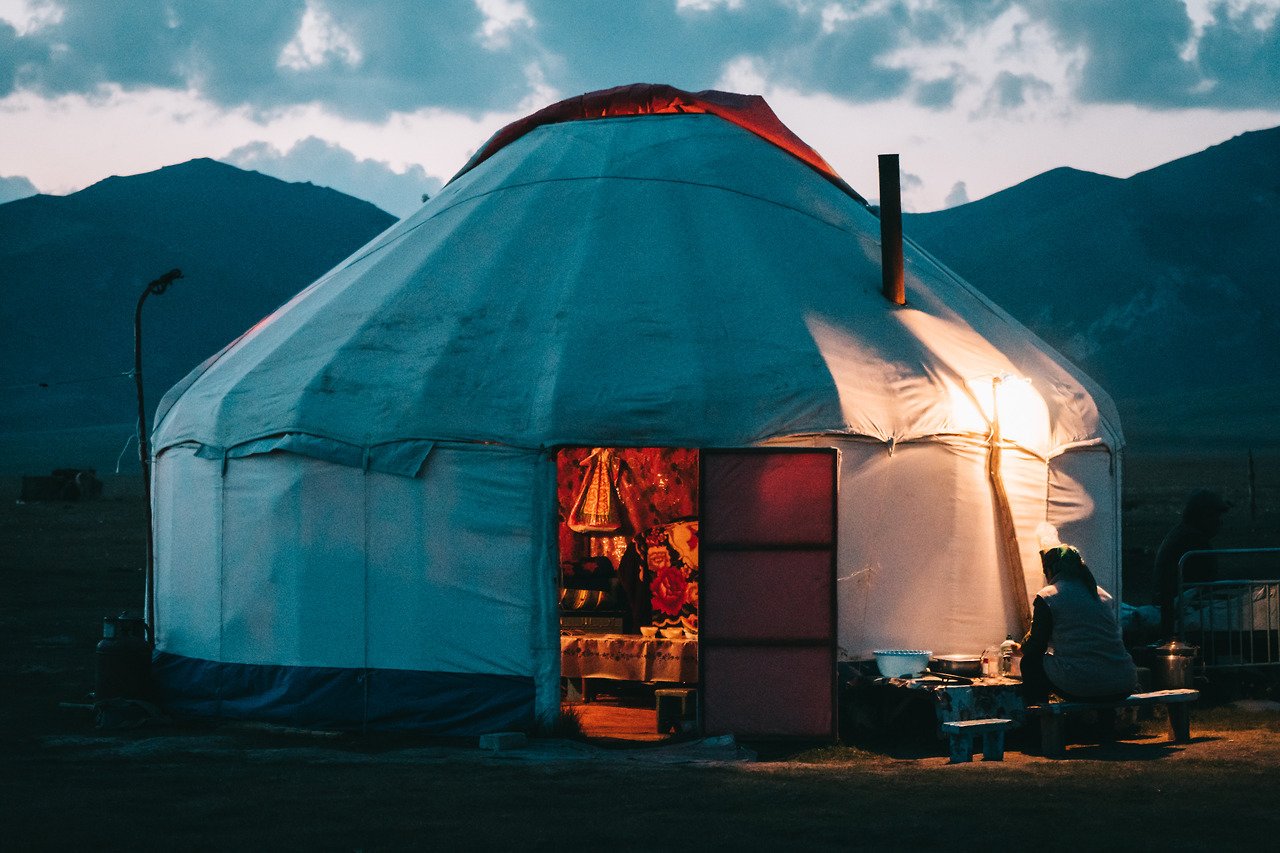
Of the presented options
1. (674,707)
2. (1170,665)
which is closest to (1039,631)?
(1170,665)

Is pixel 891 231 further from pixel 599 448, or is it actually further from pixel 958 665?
pixel 958 665

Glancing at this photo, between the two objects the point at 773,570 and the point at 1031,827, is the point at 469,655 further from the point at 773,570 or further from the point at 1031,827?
the point at 1031,827

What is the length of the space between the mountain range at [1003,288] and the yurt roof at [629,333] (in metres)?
66.0

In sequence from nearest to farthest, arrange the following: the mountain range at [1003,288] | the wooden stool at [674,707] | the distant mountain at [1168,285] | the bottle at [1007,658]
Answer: the bottle at [1007,658], the wooden stool at [674,707], the distant mountain at [1168,285], the mountain range at [1003,288]

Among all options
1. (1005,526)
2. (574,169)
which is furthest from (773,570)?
(574,169)

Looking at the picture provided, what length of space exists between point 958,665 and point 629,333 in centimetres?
275

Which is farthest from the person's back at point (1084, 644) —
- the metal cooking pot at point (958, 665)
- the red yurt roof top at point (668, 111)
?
the red yurt roof top at point (668, 111)

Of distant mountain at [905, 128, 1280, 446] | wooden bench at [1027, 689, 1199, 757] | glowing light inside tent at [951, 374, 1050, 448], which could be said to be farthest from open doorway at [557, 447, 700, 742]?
distant mountain at [905, 128, 1280, 446]

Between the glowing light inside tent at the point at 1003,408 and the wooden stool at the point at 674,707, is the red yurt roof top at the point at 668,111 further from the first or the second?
the wooden stool at the point at 674,707

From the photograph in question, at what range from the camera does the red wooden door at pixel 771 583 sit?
8945mm

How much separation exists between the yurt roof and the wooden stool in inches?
63.1

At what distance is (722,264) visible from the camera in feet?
33.5

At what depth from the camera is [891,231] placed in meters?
10.4

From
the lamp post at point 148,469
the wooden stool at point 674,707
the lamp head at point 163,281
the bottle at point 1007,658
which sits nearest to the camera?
the bottle at point 1007,658
